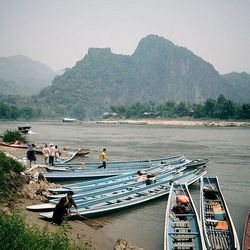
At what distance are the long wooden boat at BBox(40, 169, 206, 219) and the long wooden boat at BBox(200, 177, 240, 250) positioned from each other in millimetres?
2693

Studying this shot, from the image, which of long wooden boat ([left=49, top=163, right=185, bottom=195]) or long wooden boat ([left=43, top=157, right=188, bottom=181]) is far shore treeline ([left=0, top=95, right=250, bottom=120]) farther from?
long wooden boat ([left=43, top=157, right=188, bottom=181])

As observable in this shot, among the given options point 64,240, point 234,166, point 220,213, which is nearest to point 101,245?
point 64,240

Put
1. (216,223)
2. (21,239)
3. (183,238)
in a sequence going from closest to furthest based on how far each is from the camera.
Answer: (21,239) → (183,238) → (216,223)

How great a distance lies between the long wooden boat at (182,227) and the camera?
1055cm

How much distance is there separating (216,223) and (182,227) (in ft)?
4.46

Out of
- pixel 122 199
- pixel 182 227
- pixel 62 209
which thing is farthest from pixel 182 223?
pixel 122 199

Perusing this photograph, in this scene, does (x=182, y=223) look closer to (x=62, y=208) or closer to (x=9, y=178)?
(x=62, y=208)

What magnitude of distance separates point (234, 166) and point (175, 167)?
9.95 meters

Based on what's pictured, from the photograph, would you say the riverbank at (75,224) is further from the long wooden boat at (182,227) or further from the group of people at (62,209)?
the long wooden boat at (182,227)

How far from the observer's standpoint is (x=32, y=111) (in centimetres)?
18088

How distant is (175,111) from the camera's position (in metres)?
144

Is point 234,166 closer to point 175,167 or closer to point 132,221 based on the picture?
point 175,167

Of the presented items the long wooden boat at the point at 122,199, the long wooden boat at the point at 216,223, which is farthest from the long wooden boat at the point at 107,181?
the long wooden boat at the point at 216,223

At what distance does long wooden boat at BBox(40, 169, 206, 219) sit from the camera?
47.2ft
